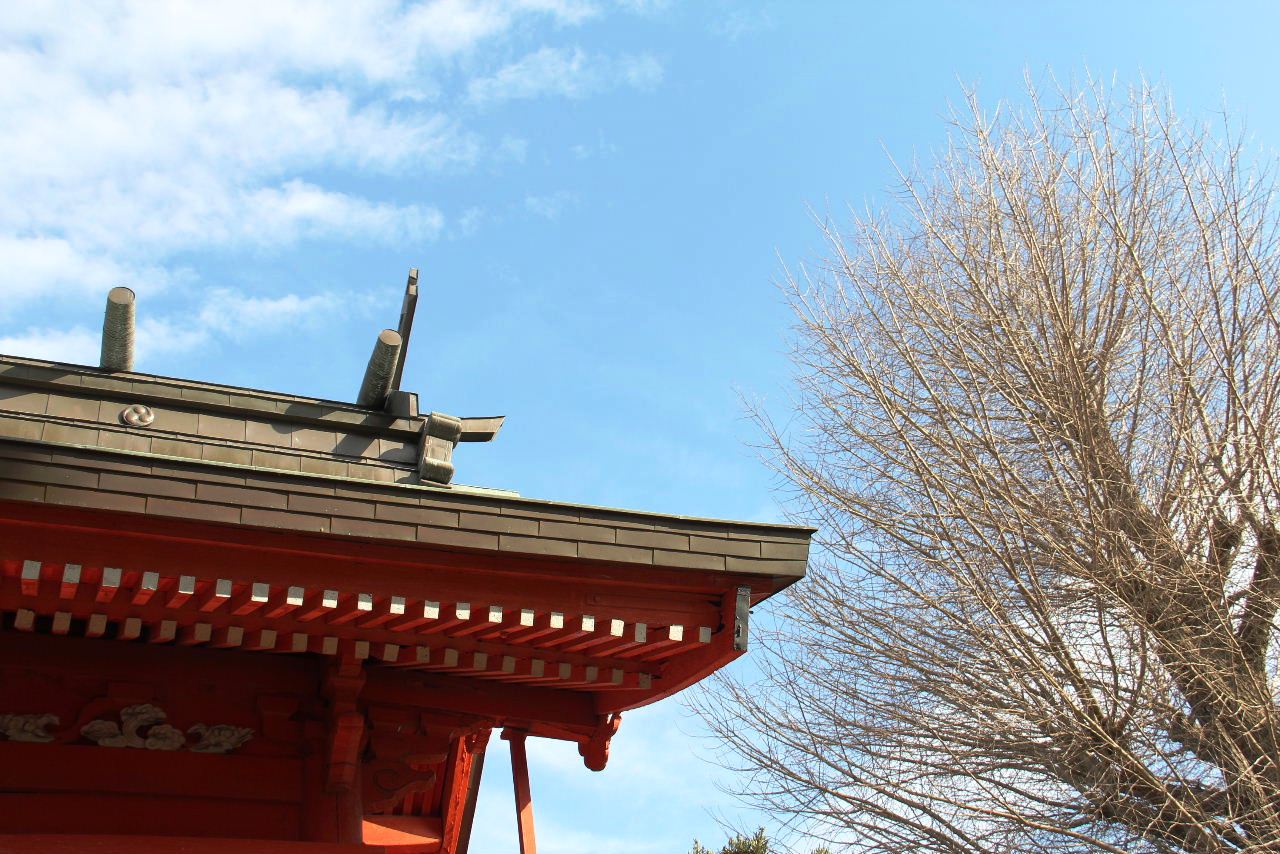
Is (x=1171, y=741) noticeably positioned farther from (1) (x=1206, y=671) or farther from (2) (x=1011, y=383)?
(2) (x=1011, y=383)

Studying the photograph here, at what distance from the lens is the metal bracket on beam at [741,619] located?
398cm

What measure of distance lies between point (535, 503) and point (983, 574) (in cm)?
417

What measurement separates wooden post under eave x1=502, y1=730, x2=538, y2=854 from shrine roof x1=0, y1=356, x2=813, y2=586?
4.16ft

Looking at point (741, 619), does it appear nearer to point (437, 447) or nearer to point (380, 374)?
point (437, 447)

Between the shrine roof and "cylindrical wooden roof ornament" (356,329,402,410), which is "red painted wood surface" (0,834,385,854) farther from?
"cylindrical wooden roof ornament" (356,329,402,410)

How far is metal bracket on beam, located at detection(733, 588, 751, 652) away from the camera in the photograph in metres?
3.98

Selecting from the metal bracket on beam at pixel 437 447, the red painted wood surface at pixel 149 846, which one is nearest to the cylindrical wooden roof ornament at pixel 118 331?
the metal bracket on beam at pixel 437 447

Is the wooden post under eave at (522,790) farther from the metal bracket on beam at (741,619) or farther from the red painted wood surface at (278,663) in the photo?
the metal bracket on beam at (741,619)

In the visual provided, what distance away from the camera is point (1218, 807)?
250 inches

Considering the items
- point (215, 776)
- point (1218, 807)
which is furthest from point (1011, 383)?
point (215, 776)

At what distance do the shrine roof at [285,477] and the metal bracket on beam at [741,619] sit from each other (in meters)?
0.10

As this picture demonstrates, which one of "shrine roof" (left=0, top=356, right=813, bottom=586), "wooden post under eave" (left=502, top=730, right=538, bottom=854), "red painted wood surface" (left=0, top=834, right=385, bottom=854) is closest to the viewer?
"shrine roof" (left=0, top=356, right=813, bottom=586)

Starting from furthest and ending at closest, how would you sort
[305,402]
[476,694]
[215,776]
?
1. [305,402]
2. [476,694]
3. [215,776]

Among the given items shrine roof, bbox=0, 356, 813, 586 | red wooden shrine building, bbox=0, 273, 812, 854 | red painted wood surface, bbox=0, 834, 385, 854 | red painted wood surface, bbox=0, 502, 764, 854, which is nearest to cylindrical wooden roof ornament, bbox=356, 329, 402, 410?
shrine roof, bbox=0, 356, 813, 586
